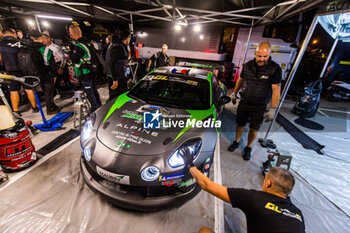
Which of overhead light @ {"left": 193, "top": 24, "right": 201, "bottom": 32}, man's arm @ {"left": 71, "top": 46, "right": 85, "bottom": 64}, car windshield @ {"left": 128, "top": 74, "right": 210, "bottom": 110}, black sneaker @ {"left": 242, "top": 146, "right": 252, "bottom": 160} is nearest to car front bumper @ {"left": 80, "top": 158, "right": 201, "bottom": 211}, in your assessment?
car windshield @ {"left": 128, "top": 74, "right": 210, "bottom": 110}

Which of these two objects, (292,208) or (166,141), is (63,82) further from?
(292,208)

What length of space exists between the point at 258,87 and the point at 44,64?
4.35m

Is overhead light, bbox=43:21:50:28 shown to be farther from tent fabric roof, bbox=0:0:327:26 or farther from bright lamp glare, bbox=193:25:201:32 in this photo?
bright lamp glare, bbox=193:25:201:32

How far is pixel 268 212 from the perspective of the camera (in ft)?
3.03

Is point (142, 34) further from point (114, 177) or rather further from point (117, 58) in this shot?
point (114, 177)

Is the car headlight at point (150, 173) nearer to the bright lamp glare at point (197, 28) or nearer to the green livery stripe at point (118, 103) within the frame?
the green livery stripe at point (118, 103)

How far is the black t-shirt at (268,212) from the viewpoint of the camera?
885mm

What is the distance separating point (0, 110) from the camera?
1712mm

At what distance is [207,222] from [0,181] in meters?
2.41

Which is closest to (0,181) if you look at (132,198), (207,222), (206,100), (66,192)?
(66,192)

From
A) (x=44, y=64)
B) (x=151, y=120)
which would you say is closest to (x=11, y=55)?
(x=44, y=64)

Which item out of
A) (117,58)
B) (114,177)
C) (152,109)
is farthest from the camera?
(117,58)

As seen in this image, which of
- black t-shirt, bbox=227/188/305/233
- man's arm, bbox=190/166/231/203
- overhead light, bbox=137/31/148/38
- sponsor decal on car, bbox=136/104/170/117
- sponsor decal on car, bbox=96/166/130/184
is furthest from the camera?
overhead light, bbox=137/31/148/38

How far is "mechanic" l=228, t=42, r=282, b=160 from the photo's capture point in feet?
7.54
